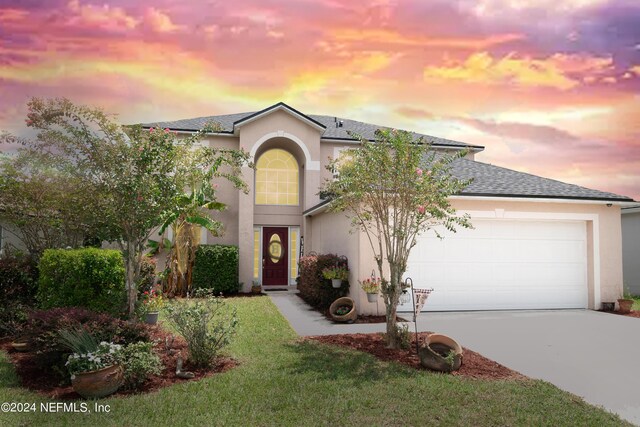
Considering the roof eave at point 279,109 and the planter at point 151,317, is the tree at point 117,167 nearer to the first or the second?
the planter at point 151,317

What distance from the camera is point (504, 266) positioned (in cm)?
1313

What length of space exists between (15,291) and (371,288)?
792 centimetres

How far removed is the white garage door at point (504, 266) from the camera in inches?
500

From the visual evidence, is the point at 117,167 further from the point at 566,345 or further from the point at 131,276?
the point at 566,345

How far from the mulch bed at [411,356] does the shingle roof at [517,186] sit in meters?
5.65

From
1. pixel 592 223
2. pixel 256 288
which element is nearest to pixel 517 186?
pixel 592 223

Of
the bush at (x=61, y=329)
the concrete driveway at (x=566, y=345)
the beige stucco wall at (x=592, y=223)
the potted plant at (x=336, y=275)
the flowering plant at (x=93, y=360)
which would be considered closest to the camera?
the flowering plant at (x=93, y=360)

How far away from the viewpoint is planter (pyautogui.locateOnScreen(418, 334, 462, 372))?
6.81m

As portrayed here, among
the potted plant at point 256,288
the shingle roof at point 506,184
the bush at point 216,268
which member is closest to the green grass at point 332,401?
the shingle roof at point 506,184

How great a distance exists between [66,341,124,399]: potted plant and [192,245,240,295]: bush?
34.0 ft

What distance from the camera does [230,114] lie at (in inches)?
906

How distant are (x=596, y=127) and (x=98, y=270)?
15.7m

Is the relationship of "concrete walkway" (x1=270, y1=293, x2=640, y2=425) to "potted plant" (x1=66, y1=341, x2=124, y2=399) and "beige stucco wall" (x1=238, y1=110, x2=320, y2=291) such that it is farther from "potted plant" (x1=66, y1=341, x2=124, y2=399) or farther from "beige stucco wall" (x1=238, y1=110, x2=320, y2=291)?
"beige stucco wall" (x1=238, y1=110, x2=320, y2=291)

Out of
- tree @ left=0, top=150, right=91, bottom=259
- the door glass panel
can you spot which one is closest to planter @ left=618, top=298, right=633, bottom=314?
the door glass panel
